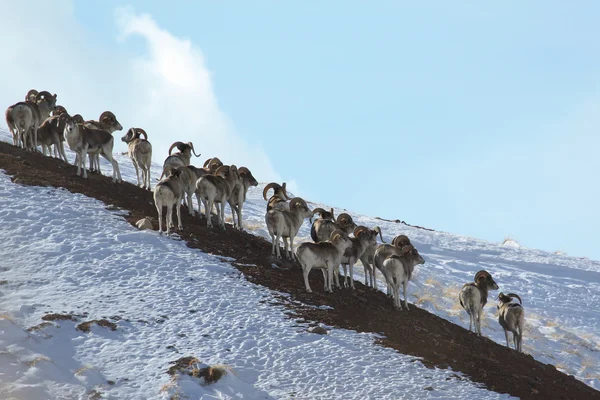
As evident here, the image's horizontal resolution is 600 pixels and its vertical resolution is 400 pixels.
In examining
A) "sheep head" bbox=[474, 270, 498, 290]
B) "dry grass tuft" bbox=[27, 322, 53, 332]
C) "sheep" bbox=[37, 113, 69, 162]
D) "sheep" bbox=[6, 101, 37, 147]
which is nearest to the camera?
"dry grass tuft" bbox=[27, 322, 53, 332]

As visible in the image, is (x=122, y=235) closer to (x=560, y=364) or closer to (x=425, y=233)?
(x=560, y=364)

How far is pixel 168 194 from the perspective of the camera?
20.4 m

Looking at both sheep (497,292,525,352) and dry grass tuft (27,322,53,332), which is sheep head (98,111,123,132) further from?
sheep (497,292,525,352)

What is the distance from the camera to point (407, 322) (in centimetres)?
1856

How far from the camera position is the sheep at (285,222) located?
2111 centimetres

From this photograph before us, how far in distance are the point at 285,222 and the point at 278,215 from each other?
0.46m

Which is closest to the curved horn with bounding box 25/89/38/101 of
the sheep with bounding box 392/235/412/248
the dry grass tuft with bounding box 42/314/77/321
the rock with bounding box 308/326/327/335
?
the sheep with bounding box 392/235/412/248

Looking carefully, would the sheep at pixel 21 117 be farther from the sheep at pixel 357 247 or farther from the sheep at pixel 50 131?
the sheep at pixel 357 247

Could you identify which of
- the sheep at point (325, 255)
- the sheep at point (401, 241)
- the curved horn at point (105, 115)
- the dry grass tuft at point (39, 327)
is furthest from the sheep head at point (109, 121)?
the dry grass tuft at point (39, 327)

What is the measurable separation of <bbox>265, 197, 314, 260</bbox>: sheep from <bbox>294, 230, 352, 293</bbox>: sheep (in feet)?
Answer: 5.23

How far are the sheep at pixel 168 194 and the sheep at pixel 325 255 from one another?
3887 mm

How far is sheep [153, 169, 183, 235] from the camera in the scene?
20.3 metres

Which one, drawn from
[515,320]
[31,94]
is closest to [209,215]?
[515,320]

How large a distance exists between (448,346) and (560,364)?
7974 mm
